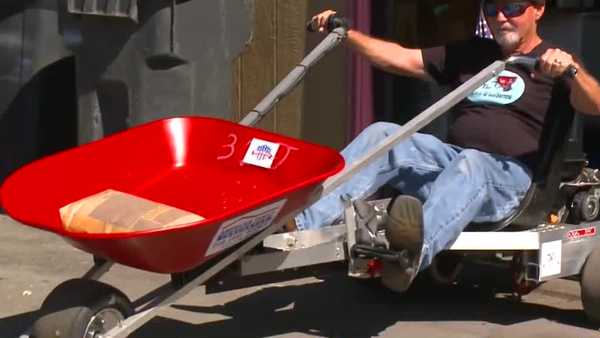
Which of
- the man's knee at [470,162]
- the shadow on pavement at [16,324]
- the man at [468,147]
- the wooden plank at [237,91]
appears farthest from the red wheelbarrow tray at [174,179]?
the wooden plank at [237,91]

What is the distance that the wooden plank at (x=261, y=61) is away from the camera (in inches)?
310

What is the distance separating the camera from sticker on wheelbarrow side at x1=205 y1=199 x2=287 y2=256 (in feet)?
14.0

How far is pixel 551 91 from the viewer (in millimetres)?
5297

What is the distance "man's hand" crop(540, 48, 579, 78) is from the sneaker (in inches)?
29.0

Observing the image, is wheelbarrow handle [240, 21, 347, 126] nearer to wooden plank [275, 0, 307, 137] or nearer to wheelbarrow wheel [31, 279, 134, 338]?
wheelbarrow wheel [31, 279, 134, 338]

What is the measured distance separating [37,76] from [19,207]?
12.2 ft

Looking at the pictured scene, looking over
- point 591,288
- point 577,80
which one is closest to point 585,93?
point 577,80

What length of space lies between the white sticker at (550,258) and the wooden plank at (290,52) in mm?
2788

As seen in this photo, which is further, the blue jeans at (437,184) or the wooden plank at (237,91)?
the wooden plank at (237,91)

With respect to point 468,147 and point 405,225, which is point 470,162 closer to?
point 468,147

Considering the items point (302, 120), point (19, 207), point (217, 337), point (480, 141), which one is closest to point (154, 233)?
point (19, 207)

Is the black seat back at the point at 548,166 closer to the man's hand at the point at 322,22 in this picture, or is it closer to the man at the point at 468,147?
the man at the point at 468,147

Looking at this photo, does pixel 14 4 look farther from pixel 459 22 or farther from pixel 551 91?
pixel 551 91

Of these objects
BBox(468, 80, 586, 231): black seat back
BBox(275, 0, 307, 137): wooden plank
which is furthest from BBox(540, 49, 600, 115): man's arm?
BBox(275, 0, 307, 137): wooden plank
